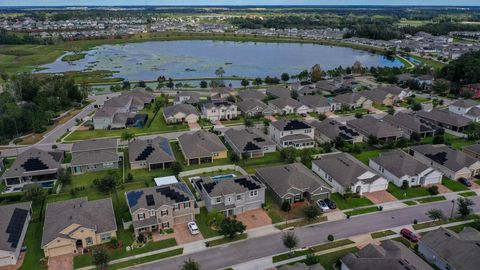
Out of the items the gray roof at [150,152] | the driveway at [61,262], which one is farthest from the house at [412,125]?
the driveway at [61,262]

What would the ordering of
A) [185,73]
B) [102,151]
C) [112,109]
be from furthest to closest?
[185,73] < [112,109] < [102,151]

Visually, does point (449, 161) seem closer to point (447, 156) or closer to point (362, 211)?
point (447, 156)

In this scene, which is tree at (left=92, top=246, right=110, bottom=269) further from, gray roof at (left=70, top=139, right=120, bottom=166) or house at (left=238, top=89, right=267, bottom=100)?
house at (left=238, top=89, right=267, bottom=100)

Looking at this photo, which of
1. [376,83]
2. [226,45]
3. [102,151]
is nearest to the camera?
[102,151]

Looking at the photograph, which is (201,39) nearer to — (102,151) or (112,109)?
(112,109)

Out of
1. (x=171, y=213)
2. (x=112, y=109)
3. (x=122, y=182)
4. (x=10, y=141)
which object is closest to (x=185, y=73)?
(x=112, y=109)

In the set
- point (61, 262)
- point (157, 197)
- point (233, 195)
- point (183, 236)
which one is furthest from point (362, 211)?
point (61, 262)
